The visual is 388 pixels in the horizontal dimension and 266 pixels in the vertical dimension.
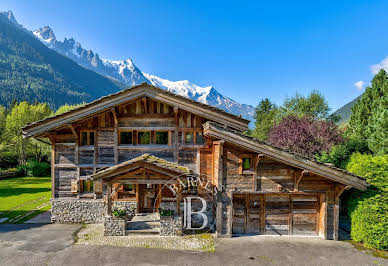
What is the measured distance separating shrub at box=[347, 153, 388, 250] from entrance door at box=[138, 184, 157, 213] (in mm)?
11475

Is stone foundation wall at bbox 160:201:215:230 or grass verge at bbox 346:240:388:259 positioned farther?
stone foundation wall at bbox 160:201:215:230

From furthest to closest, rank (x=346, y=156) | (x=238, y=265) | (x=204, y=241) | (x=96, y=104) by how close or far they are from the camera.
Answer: (x=346, y=156) < (x=96, y=104) < (x=204, y=241) < (x=238, y=265)

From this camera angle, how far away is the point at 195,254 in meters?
9.25

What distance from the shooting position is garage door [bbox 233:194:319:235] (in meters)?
11.1

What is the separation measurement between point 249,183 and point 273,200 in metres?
1.76

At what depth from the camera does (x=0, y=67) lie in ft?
540

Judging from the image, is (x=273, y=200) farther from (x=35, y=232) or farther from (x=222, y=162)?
(x=35, y=232)

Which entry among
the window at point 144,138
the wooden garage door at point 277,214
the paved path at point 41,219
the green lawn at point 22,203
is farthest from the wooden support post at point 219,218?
the green lawn at point 22,203

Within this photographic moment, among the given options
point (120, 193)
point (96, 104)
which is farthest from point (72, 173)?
point (96, 104)

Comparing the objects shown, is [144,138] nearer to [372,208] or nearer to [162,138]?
[162,138]

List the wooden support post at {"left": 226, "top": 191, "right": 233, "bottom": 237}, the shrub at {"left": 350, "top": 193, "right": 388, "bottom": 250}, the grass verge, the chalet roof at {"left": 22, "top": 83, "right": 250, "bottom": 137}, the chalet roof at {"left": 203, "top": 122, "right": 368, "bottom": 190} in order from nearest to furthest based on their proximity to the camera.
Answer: the grass verge → the shrub at {"left": 350, "top": 193, "right": 388, "bottom": 250} → the chalet roof at {"left": 203, "top": 122, "right": 368, "bottom": 190} → the wooden support post at {"left": 226, "top": 191, "right": 233, "bottom": 237} → the chalet roof at {"left": 22, "top": 83, "right": 250, "bottom": 137}

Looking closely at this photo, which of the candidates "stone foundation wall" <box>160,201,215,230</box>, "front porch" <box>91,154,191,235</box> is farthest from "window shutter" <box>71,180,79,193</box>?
"stone foundation wall" <box>160,201,215,230</box>

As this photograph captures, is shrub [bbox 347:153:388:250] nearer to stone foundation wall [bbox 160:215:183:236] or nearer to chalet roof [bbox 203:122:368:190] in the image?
chalet roof [bbox 203:122:368:190]

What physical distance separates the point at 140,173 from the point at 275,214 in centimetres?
802
